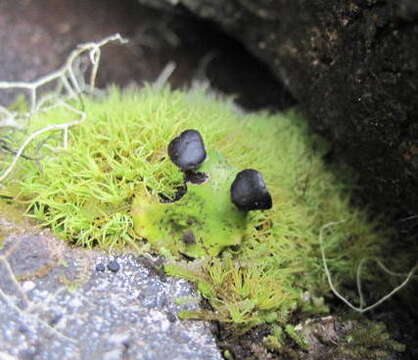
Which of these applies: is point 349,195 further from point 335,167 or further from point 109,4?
point 109,4

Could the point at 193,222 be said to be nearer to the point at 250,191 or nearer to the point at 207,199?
the point at 207,199

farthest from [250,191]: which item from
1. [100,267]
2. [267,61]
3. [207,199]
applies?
[267,61]

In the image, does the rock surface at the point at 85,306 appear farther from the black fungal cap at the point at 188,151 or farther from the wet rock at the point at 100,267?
the black fungal cap at the point at 188,151

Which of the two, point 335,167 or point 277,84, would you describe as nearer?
point 335,167

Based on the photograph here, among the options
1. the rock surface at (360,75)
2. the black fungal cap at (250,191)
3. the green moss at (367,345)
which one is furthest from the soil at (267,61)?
the black fungal cap at (250,191)

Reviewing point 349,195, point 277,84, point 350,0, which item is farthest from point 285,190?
point 277,84

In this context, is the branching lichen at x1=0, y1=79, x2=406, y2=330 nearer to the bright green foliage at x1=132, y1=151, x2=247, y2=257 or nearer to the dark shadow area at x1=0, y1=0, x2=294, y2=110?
the bright green foliage at x1=132, y1=151, x2=247, y2=257
